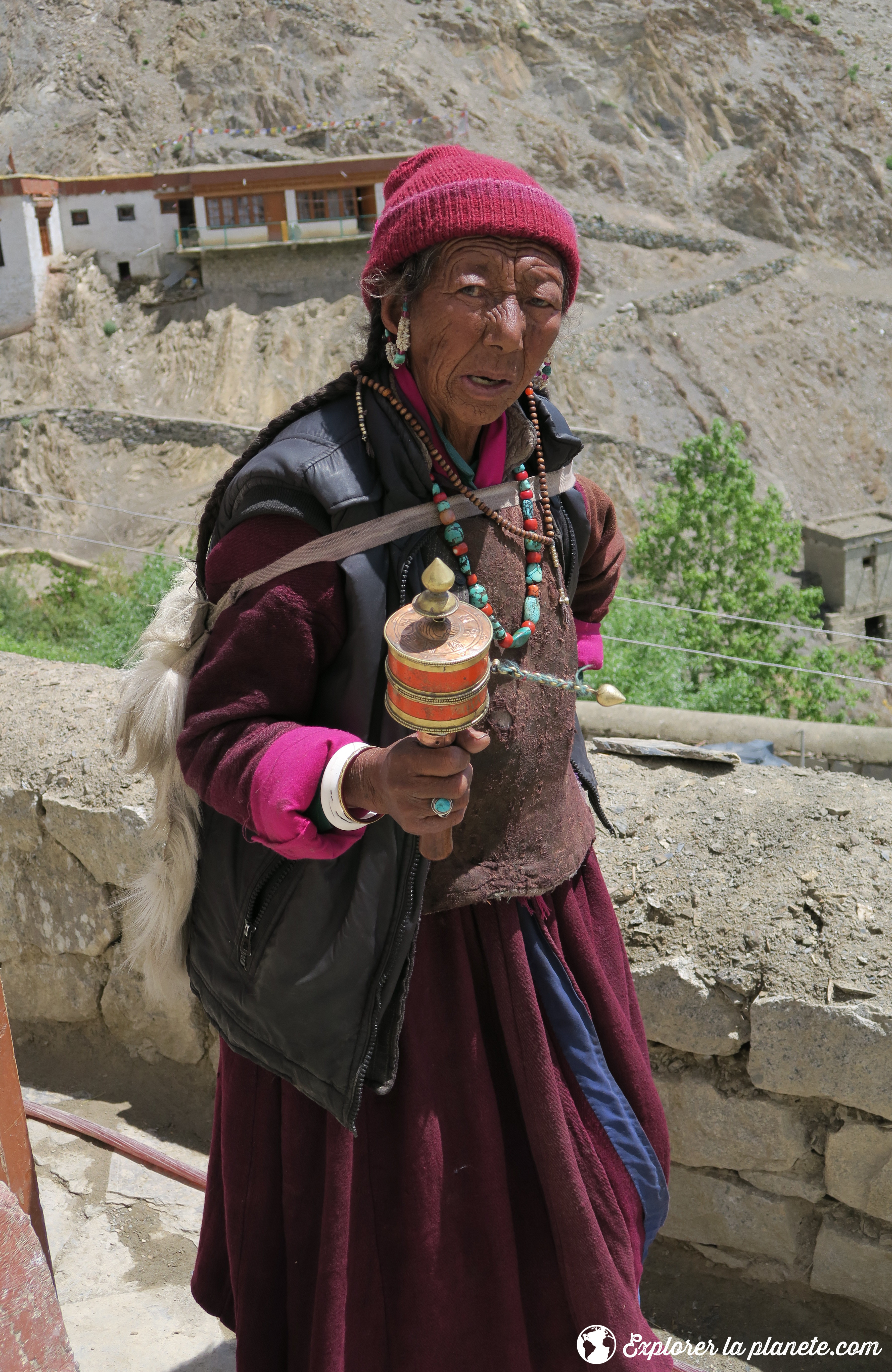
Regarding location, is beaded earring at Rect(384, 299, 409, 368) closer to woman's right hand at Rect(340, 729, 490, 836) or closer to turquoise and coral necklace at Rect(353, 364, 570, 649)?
turquoise and coral necklace at Rect(353, 364, 570, 649)

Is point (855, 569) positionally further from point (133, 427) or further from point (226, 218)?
point (226, 218)

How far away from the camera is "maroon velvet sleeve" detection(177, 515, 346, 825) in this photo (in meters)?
1.36

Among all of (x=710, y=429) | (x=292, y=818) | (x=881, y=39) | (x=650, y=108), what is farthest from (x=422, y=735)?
(x=881, y=39)

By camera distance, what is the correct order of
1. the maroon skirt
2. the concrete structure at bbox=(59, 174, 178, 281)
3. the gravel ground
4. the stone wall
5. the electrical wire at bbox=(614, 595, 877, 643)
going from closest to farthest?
the maroon skirt, the stone wall, the gravel ground, the electrical wire at bbox=(614, 595, 877, 643), the concrete structure at bbox=(59, 174, 178, 281)

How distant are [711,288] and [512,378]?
36.4 m

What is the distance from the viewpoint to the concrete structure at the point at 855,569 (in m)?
26.8

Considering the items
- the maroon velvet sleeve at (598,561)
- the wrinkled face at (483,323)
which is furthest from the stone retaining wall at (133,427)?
the wrinkled face at (483,323)

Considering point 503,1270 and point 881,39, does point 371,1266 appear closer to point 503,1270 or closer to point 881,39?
point 503,1270

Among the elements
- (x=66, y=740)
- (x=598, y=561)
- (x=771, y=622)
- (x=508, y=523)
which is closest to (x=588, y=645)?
(x=598, y=561)

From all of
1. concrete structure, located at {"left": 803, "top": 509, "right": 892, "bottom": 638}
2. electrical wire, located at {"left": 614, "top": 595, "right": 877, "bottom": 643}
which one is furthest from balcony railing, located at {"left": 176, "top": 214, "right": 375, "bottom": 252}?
concrete structure, located at {"left": 803, "top": 509, "right": 892, "bottom": 638}

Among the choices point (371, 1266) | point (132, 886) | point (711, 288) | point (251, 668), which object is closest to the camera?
point (251, 668)

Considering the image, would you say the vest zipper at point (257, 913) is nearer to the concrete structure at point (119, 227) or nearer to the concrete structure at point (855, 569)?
the concrete structure at point (855, 569)

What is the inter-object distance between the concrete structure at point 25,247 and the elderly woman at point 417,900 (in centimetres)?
3138

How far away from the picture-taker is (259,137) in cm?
3541
